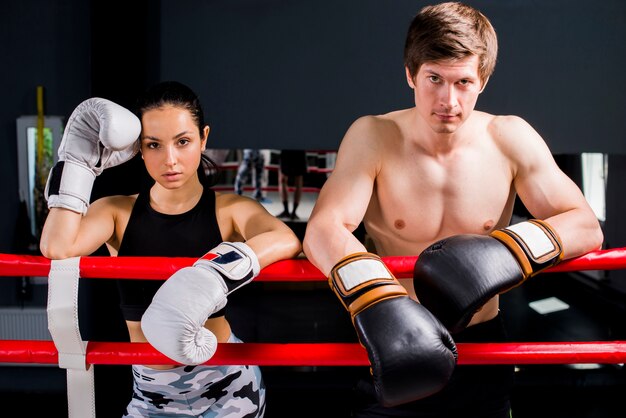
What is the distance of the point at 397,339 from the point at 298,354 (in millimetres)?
263

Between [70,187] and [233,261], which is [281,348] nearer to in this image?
[233,261]

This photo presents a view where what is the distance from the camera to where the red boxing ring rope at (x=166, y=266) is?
1.21 m

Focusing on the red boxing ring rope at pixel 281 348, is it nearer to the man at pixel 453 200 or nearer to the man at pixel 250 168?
the man at pixel 453 200

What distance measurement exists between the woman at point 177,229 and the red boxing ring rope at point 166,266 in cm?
22

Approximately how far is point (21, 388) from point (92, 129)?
8.03ft

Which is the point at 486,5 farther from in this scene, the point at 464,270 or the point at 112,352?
the point at 112,352

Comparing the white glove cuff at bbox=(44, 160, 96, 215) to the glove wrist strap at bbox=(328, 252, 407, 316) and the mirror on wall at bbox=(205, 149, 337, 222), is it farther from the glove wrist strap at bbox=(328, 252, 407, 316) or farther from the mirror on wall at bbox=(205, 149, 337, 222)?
the mirror on wall at bbox=(205, 149, 337, 222)

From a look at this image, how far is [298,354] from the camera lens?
4.06ft

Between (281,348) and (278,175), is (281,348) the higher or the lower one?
the higher one

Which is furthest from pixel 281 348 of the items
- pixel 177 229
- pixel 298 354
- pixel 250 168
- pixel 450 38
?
pixel 250 168

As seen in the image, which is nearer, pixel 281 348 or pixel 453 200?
pixel 281 348

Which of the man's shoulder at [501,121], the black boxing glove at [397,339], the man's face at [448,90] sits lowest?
the black boxing glove at [397,339]

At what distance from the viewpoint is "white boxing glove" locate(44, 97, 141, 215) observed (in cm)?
135

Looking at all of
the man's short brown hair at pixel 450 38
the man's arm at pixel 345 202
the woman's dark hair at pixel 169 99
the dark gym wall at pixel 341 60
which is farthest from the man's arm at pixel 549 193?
the dark gym wall at pixel 341 60
